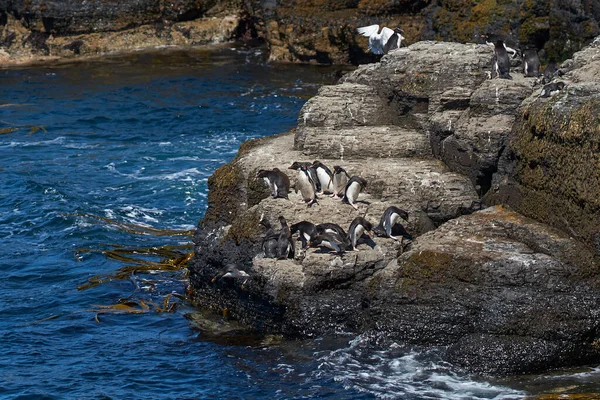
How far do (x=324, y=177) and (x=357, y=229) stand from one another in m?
1.48

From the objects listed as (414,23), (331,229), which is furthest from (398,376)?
(414,23)

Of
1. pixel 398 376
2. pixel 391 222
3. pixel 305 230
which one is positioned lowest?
pixel 398 376

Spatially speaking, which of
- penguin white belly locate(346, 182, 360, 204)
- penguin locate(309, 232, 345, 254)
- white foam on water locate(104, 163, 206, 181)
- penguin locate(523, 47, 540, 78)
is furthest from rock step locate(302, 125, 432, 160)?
white foam on water locate(104, 163, 206, 181)

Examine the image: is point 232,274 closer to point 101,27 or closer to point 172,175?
point 172,175

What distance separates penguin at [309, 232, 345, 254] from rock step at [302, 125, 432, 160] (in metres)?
2.71

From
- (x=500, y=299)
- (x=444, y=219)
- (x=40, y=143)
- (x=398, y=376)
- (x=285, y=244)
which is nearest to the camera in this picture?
(x=398, y=376)

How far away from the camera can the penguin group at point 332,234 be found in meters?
14.1

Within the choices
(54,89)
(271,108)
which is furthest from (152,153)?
(54,89)

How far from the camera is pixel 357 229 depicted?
14.2m

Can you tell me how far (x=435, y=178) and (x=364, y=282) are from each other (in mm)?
2365

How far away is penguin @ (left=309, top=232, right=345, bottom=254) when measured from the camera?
13914 mm

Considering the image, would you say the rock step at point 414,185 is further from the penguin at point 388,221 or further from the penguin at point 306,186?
the penguin at point 388,221

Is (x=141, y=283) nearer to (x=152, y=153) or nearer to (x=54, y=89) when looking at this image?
(x=152, y=153)

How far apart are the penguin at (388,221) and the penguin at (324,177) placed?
118 cm
